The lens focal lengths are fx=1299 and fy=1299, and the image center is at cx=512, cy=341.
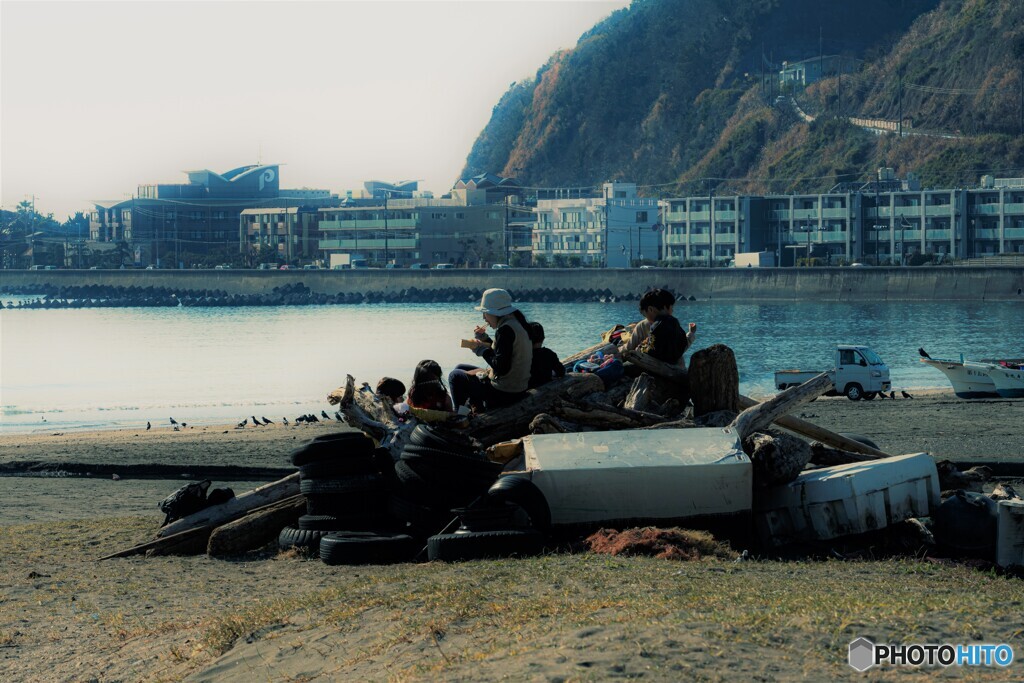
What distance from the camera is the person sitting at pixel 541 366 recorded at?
13.7 metres

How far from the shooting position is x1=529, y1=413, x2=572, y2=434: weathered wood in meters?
12.9

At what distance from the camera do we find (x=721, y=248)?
159000 millimetres

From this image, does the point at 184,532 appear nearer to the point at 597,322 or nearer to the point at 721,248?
the point at 597,322

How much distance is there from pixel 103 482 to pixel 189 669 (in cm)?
1216

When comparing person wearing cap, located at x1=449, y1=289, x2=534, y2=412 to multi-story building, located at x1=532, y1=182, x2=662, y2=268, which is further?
multi-story building, located at x1=532, y1=182, x2=662, y2=268

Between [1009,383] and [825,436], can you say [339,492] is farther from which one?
[1009,383]

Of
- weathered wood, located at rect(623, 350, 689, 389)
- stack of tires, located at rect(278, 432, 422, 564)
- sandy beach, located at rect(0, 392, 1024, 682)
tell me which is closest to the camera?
sandy beach, located at rect(0, 392, 1024, 682)

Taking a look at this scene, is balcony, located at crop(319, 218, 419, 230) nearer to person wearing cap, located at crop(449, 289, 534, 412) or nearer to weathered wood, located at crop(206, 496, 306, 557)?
person wearing cap, located at crop(449, 289, 534, 412)

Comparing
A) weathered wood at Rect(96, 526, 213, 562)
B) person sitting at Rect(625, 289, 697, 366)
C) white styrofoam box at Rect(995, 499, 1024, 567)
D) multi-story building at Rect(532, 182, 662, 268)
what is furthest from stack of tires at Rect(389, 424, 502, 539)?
multi-story building at Rect(532, 182, 662, 268)

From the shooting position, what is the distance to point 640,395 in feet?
45.5

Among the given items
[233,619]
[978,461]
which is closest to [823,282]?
[978,461]

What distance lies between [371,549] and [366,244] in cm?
18325

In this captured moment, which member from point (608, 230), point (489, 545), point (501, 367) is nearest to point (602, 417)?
point (501, 367)

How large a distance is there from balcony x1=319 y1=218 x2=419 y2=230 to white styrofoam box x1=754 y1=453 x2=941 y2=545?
594 feet
